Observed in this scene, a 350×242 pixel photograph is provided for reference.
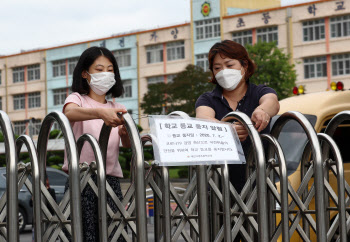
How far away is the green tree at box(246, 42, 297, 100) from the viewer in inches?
1361

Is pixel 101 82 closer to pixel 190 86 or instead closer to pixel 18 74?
pixel 190 86

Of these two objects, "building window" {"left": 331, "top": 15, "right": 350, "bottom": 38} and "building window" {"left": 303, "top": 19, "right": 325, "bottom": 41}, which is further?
"building window" {"left": 303, "top": 19, "right": 325, "bottom": 41}

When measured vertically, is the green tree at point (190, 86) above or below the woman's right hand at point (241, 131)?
above

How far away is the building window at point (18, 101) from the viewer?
6669cm

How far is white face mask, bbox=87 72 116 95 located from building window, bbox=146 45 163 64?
54305 mm

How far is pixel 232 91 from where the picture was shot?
14.0 feet

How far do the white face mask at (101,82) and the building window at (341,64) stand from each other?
46090 mm

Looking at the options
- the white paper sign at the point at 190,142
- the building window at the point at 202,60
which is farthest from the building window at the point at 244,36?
the white paper sign at the point at 190,142

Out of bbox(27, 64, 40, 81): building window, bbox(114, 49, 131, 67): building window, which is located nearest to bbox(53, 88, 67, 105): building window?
bbox(27, 64, 40, 81): building window

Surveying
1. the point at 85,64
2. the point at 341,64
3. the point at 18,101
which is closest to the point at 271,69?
the point at 341,64

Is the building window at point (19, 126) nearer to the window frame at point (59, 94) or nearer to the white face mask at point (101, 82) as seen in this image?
the window frame at point (59, 94)

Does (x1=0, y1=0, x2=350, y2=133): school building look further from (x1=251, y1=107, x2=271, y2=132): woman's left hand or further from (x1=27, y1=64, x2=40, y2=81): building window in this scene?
(x1=251, y1=107, x2=271, y2=132): woman's left hand

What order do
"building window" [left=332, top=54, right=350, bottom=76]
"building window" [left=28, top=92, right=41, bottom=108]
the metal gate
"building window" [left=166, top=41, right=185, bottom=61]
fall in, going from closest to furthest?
1. the metal gate
2. "building window" [left=332, top=54, right=350, bottom=76]
3. "building window" [left=166, top=41, right=185, bottom=61]
4. "building window" [left=28, top=92, right=41, bottom=108]

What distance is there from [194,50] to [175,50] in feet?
7.77
